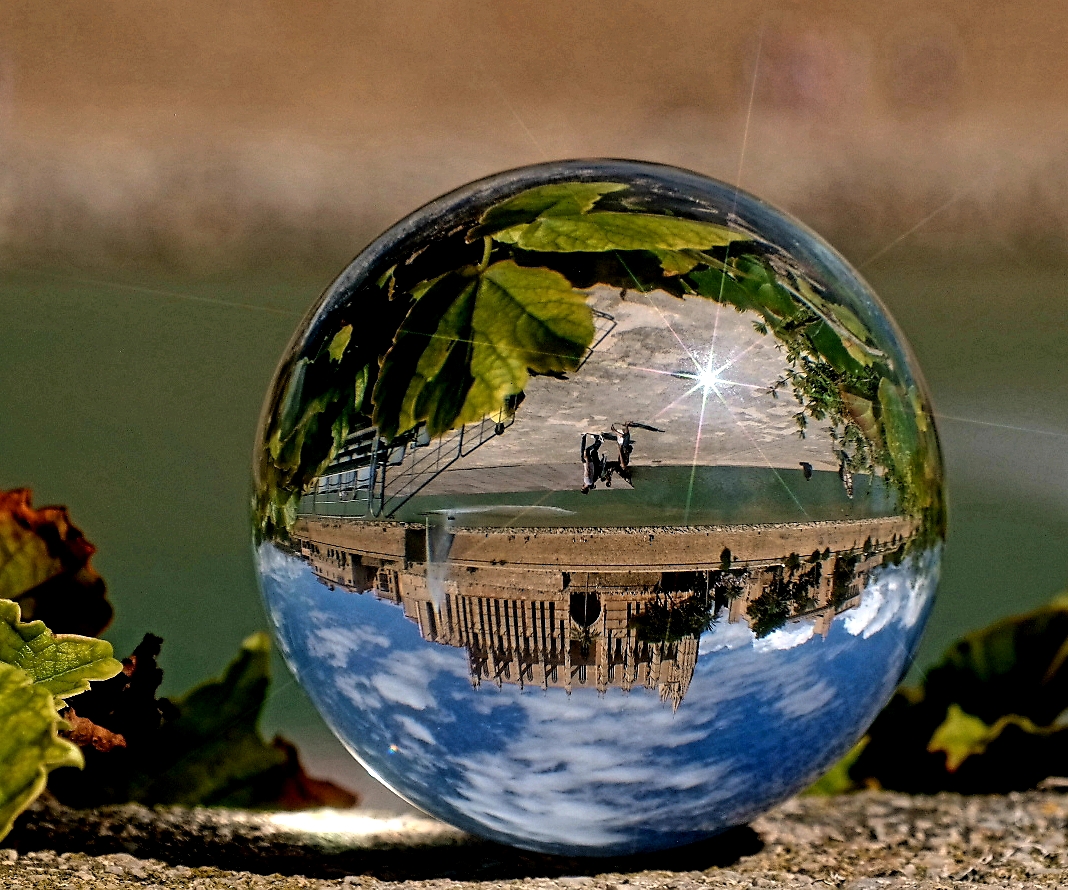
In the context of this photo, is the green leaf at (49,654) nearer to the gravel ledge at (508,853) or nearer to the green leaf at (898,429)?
the gravel ledge at (508,853)

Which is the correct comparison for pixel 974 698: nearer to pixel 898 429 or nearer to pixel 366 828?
pixel 898 429

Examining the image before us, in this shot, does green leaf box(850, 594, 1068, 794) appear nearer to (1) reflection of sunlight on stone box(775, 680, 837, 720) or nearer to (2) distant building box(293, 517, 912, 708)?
(1) reflection of sunlight on stone box(775, 680, 837, 720)

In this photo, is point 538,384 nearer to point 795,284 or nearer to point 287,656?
point 795,284

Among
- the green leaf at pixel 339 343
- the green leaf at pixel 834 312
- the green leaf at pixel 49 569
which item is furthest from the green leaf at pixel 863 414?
the green leaf at pixel 49 569

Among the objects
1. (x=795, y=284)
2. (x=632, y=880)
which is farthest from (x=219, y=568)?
(x=795, y=284)

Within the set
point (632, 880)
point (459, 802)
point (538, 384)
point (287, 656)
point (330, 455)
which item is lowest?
point (632, 880)

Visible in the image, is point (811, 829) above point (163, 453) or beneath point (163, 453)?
beneath

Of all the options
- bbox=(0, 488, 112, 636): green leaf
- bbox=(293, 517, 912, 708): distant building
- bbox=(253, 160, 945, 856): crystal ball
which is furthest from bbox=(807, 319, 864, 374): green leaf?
bbox=(0, 488, 112, 636): green leaf
